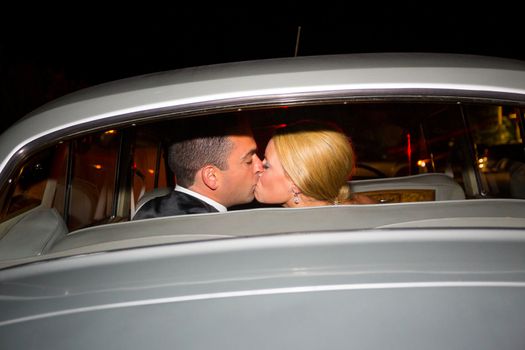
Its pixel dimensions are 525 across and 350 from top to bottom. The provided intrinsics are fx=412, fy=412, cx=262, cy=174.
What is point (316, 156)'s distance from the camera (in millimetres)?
2045

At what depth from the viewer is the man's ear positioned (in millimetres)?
1992

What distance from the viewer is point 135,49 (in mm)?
32219

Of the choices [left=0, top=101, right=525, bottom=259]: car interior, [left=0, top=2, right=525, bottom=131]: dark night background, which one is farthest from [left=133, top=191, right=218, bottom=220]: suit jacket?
[left=0, top=2, right=525, bottom=131]: dark night background

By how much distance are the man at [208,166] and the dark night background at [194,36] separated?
45.0ft

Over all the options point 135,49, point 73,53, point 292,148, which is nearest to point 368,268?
point 292,148

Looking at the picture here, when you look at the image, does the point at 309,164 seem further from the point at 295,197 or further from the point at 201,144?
the point at 201,144

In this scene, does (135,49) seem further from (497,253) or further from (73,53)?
(497,253)

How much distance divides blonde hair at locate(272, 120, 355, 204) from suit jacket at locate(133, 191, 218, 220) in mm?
456

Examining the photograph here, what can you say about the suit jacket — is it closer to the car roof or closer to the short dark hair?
the short dark hair

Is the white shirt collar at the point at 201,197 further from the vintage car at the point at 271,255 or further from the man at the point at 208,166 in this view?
the vintage car at the point at 271,255

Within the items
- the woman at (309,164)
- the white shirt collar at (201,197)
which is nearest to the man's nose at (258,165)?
the woman at (309,164)

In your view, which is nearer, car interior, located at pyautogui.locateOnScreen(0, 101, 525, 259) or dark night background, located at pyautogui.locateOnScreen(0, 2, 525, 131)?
car interior, located at pyautogui.locateOnScreen(0, 101, 525, 259)

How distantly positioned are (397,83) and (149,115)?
2.55 ft

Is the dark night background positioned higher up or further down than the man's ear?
higher up
